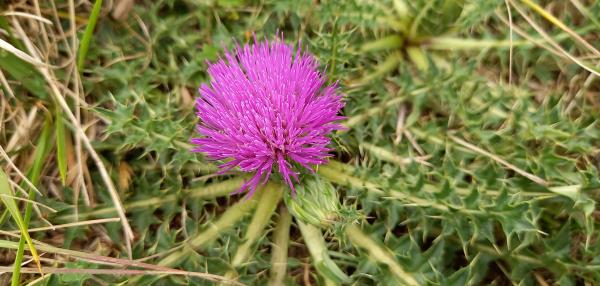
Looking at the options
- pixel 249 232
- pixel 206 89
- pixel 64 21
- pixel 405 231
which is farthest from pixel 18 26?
pixel 405 231

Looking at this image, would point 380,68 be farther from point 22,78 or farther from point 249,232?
point 22,78

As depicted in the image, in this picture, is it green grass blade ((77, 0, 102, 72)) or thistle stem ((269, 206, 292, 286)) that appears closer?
thistle stem ((269, 206, 292, 286))

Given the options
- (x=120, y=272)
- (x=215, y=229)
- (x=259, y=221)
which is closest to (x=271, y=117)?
(x=259, y=221)

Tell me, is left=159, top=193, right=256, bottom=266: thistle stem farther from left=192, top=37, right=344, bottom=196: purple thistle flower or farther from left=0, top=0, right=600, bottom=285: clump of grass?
left=192, top=37, right=344, bottom=196: purple thistle flower

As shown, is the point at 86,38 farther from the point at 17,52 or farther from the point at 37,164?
the point at 37,164

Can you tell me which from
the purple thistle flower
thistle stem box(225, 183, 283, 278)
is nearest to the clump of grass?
thistle stem box(225, 183, 283, 278)

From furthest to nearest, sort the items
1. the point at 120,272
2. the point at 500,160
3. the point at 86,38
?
the point at 86,38, the point at 500,160, the point at 120,272
